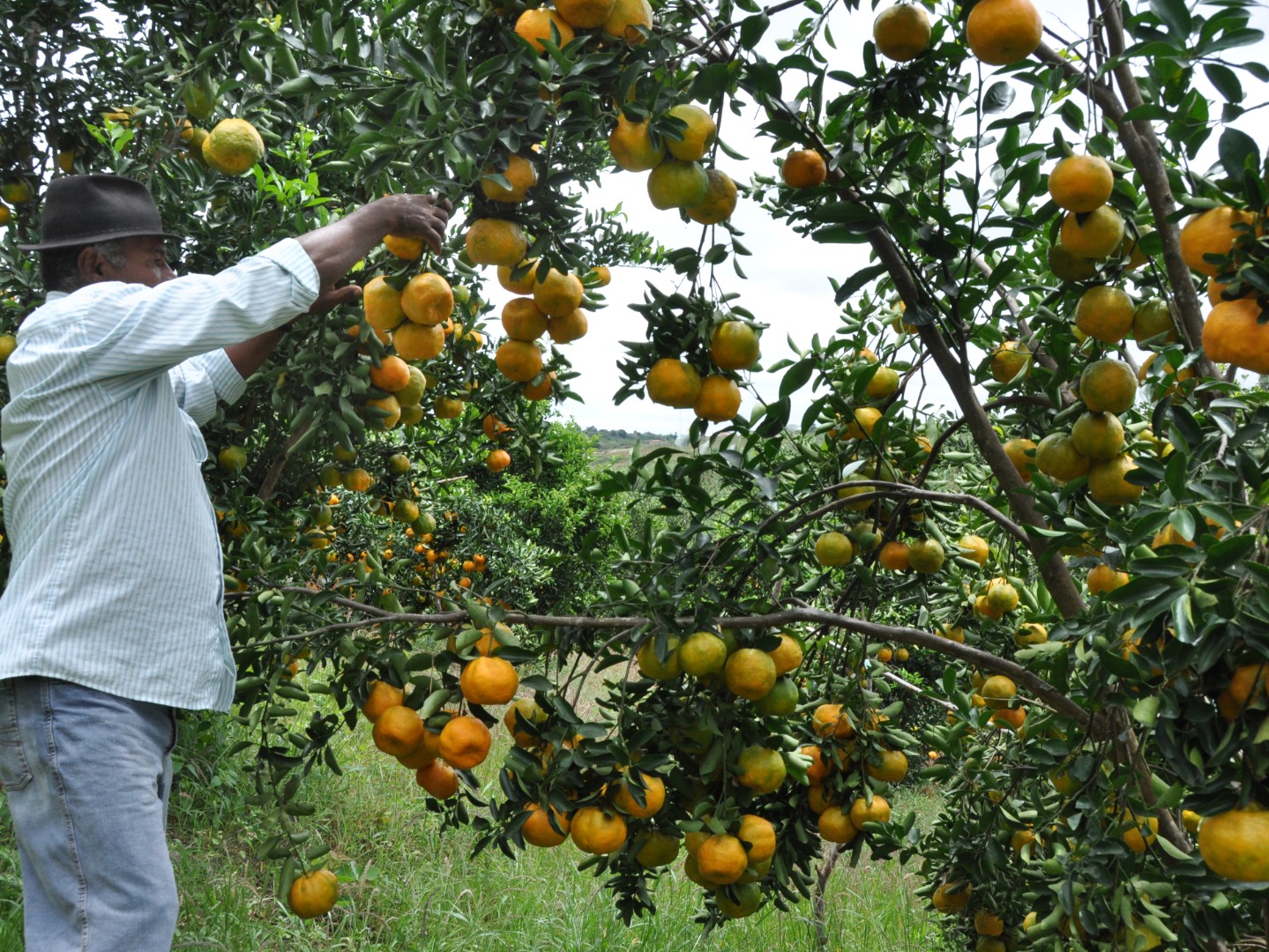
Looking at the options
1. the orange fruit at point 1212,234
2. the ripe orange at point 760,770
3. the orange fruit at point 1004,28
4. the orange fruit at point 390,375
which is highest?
the orange fruit at point 1004,28

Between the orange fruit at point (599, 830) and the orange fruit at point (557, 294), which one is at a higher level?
the orange fruit at point (557, 294)

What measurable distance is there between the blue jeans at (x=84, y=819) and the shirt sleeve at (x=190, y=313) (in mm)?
586

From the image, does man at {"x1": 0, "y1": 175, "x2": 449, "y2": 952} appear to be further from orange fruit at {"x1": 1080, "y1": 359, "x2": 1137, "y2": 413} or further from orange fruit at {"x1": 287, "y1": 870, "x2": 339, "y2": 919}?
orange fruit at {"x1": 1080, "y1": 359, "x2": 1137, "y2": 413}

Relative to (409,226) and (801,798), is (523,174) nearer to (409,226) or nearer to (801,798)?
(409,226)

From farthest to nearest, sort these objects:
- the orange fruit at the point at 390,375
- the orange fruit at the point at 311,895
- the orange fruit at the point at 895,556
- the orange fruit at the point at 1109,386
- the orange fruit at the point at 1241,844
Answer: the orange fruit at the point at 895,556
the orange fruit at the point at 390,375
the orange fruit at the point at 311,895
the orange fruit at the point at 1109,386
the orange fruit at the point at 1241,844

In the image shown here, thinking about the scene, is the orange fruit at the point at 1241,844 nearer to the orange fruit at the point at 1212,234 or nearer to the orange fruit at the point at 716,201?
the orange fruit at the point at 1212,234

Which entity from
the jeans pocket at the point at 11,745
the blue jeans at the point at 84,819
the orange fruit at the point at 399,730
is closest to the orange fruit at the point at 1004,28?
the orange fruit at the point at 399,730

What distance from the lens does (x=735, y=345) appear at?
161cm

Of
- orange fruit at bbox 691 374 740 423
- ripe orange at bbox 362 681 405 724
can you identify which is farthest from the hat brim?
orange fruit at bbox 691 374 740 423

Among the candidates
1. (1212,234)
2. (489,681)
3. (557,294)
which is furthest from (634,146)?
(489,681)

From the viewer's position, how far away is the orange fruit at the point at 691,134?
143cm

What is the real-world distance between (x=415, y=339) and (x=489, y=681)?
632 mm

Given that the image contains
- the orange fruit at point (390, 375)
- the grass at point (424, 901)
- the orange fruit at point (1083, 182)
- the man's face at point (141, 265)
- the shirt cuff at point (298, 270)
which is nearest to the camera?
the orange fruit at point (1083, 182)

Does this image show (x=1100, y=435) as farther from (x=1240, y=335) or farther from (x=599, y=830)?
(x=599, y=830)
